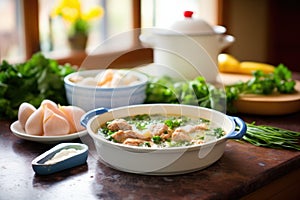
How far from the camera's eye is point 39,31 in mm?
2250

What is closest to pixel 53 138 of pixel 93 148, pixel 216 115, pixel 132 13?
pixel 93 148

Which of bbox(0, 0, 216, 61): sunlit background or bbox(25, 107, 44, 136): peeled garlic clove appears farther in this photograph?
bbox(0, 0, 216, 61): sunlit background

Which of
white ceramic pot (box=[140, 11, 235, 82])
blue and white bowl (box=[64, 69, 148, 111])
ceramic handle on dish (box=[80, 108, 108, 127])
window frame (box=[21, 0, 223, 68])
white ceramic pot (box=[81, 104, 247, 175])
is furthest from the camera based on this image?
window frame (box=[21, 0, 223, 68])

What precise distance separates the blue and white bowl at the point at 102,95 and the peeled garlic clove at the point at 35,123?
0.63 feet

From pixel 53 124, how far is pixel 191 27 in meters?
0.67

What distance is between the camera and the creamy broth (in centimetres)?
107

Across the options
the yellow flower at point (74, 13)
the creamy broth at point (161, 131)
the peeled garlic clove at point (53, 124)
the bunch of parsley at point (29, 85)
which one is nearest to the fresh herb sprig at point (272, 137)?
the creamy broth at point (161, 131)

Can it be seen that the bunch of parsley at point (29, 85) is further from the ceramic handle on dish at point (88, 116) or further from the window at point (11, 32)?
the window at point (11, 32)

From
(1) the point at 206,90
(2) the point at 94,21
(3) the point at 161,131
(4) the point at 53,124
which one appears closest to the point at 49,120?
(4) the point at 53,124

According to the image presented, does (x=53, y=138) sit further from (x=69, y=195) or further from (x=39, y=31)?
(x=39, y=31)

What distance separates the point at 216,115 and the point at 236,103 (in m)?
0.30

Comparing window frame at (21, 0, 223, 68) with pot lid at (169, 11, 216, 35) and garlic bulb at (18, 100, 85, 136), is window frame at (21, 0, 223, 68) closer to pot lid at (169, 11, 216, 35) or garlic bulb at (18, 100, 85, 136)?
pot lid at (169, 11, 216, 35)

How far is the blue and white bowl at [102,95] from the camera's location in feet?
4.52

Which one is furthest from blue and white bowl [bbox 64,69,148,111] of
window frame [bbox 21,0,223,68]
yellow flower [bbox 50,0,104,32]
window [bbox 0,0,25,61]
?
yellow flower [bbox 50,0,104,32]
